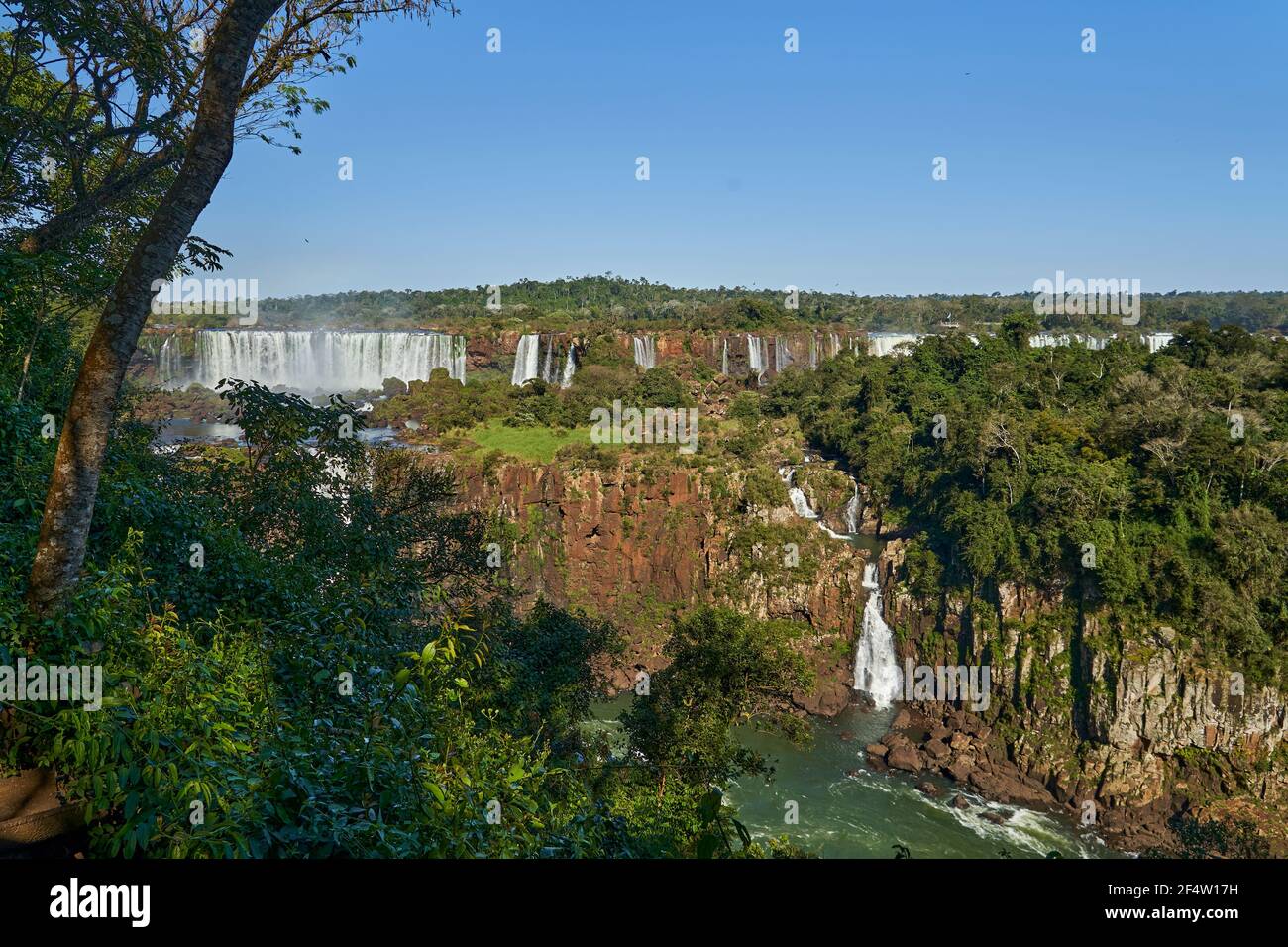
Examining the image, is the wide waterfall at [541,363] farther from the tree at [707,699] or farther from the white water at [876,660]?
the tree at [707,699]

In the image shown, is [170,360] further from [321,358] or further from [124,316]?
[124,316]

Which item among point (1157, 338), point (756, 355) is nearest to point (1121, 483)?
point (756, 355)

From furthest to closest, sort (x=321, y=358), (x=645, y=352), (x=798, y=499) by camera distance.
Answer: (x=645, y=352)
(x=321, y=358)
(x=798, y=499)

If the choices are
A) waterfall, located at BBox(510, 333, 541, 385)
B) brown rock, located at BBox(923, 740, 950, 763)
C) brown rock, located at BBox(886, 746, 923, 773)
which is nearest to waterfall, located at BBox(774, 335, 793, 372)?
waterfall, located at BBox(510, 333, 541, 385)

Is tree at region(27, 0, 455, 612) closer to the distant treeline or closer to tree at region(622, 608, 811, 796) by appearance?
tree at region(622, 608, 811, 796)

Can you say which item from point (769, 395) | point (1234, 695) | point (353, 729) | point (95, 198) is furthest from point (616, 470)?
point (353, 729)

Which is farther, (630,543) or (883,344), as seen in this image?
(883,344)

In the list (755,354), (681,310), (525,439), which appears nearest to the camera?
(525,439)
